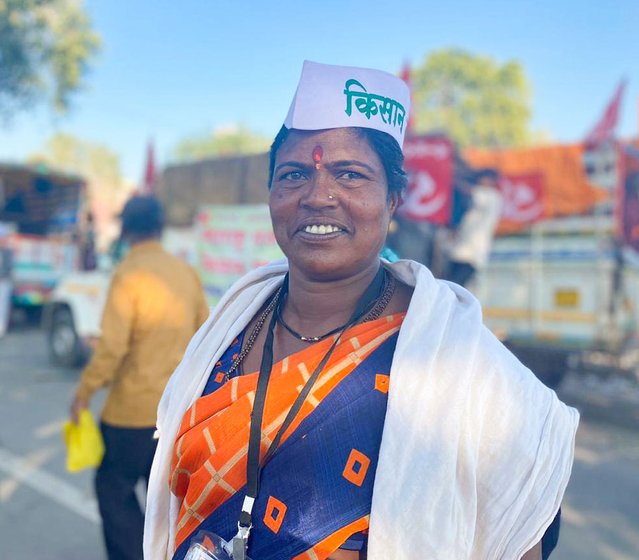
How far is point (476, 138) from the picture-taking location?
2811 centimetres

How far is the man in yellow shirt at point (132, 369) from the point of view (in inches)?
97.3

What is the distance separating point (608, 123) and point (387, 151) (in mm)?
6153

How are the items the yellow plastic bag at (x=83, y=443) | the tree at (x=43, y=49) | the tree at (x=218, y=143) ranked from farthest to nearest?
the tree at (x=218, y=143) → the tree at (x=43, y=49) → the yellow plastic bag at (x=83, y=443)

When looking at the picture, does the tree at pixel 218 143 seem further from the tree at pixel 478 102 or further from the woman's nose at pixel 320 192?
the woman's nose at pixel 320 192

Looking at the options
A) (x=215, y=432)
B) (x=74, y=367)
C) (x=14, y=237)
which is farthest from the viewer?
(x=14, y=237)

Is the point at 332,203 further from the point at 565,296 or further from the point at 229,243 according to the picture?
the point at 565,296

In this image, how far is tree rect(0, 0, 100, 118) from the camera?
13.5 m

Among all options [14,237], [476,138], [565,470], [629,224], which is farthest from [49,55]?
[476,138]

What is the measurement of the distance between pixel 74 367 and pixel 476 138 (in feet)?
80.5

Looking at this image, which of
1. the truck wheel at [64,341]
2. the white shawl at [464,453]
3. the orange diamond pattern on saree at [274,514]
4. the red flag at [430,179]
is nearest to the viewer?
the white shawl at [464,453]

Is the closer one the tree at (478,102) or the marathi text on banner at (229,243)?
the marathi text on banner at (229,243)

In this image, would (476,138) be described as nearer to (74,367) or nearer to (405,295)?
(74,367)

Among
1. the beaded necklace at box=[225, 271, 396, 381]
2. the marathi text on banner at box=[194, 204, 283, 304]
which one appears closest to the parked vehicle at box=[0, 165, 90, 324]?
the marathi text on banner at box=[194, 204, 283, 304]

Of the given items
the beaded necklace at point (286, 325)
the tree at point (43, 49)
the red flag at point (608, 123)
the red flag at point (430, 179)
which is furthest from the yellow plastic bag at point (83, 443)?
the tree at point (43, 49)
